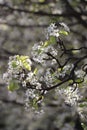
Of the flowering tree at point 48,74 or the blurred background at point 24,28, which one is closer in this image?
the flowering tree at point 48,74

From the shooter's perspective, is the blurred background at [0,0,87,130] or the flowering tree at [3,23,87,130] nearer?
the flowering tree at [3,23,87,130]

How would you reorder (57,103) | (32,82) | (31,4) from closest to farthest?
(32,82), (57,103), (31,4)

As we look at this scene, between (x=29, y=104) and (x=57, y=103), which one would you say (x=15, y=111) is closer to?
(x=57, y=103)

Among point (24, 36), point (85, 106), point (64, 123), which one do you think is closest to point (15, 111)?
point (24, 36)

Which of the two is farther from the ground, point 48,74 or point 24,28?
point 24,28

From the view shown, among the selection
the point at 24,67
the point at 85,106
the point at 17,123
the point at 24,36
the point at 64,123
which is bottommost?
the point at 85,106

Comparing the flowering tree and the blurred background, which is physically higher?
the blurred background

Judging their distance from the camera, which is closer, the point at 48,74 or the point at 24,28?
the point at 48,74

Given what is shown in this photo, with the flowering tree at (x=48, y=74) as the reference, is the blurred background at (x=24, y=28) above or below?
above
